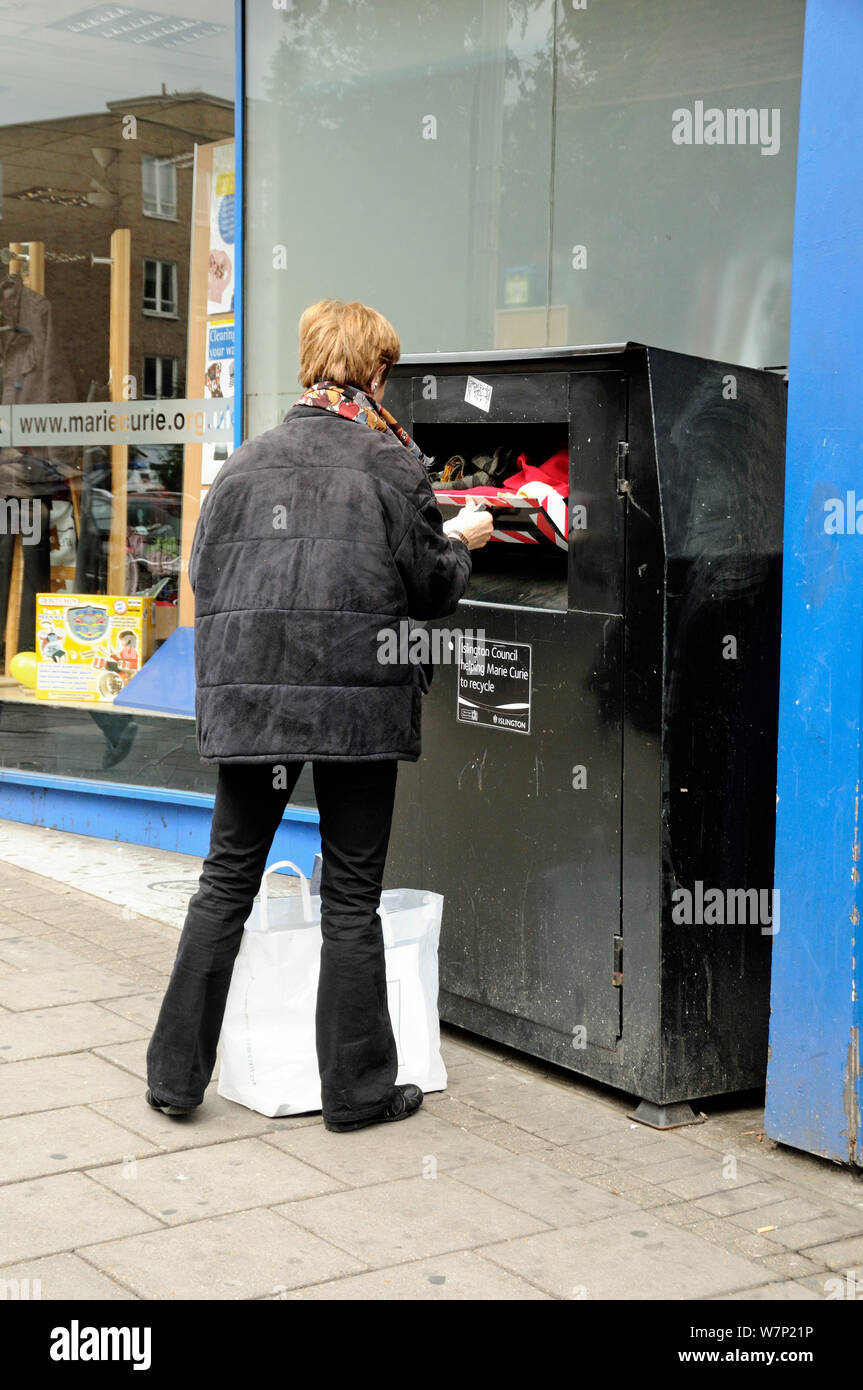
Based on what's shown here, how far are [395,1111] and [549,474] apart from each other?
5.22 ft

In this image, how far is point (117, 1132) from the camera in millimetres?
3553

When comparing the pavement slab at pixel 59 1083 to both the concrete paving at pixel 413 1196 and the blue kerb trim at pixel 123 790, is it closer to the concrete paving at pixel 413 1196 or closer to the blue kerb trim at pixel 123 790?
the concrete paving at pixel 413 1196

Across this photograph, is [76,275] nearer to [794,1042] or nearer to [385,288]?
[385,288]

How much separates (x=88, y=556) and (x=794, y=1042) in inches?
181

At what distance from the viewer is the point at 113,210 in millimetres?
6898

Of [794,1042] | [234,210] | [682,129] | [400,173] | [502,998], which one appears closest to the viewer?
[794,1042]

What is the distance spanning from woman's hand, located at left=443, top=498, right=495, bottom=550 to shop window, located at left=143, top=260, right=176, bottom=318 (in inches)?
135

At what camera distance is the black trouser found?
351 cm

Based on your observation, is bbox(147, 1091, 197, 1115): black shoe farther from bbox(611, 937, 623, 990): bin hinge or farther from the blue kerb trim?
the blue kerb trim

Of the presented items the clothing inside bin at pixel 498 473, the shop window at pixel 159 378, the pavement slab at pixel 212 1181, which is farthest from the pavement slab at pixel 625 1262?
the shop window at pixel 159 378

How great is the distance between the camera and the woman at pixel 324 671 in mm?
3395

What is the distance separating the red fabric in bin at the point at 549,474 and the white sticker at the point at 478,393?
173mm
